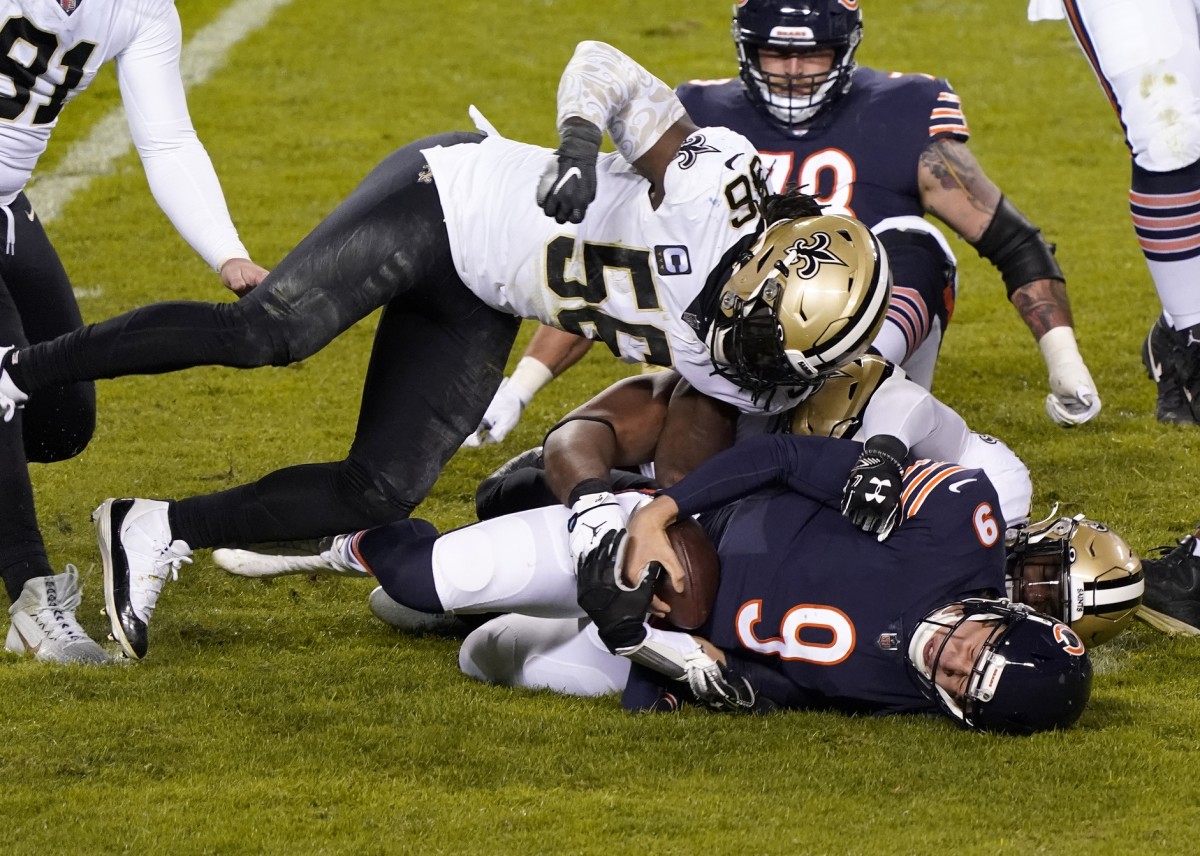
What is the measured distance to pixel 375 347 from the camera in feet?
13.6

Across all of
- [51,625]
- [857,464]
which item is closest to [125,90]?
[51,625]

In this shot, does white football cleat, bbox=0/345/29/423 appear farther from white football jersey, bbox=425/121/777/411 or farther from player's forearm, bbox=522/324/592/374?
player's forearm, bbox=522/324/592/374

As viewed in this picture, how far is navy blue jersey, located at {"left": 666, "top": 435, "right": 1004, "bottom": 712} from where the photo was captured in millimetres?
3586

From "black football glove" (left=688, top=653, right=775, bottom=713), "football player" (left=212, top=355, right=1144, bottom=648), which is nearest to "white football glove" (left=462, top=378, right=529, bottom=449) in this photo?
"football player" (left=212, top=355, right=1144, bottom=648)

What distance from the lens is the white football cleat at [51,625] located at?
4035 millimetres

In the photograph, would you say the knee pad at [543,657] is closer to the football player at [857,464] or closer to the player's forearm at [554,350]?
the football player at [857,464]

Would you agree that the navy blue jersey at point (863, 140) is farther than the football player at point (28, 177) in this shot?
Yes

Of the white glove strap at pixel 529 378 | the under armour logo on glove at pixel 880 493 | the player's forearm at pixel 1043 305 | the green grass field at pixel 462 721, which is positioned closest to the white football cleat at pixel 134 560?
the green grass field at pixel 462 721

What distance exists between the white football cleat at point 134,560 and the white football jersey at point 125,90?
65cm

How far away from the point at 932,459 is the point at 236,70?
9.14m

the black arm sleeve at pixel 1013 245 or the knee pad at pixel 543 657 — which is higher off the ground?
the black arm sleeve at pixel 1013 245

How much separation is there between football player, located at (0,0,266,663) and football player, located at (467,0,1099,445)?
1.10 metres

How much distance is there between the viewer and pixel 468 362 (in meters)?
4.01

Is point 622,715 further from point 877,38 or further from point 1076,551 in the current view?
point 877,38
